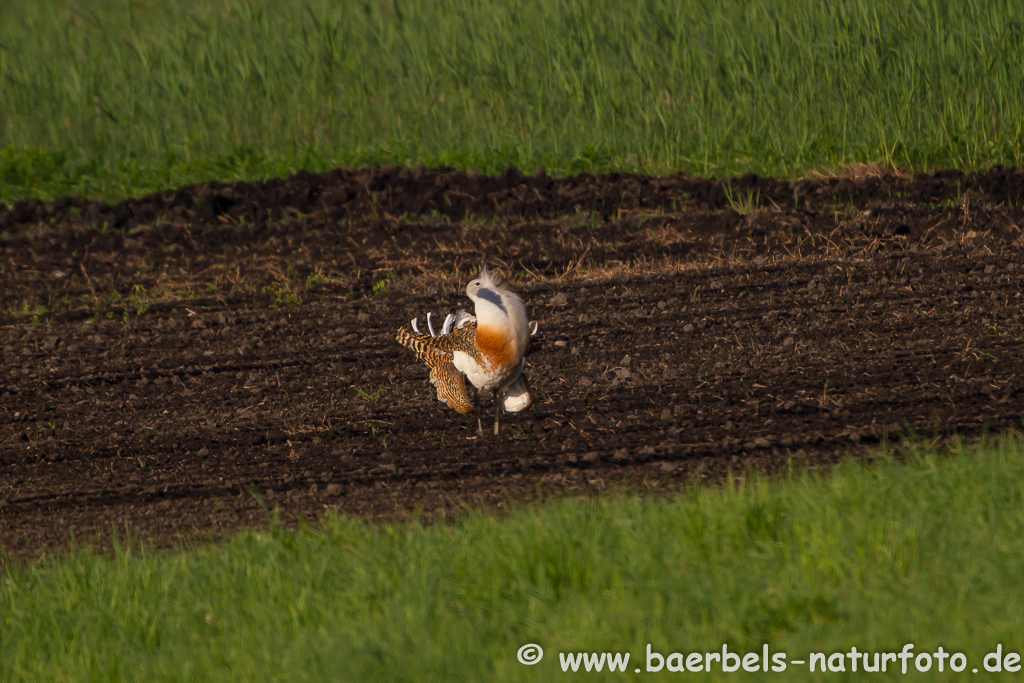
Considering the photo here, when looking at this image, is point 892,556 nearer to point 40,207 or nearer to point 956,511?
point 956,511

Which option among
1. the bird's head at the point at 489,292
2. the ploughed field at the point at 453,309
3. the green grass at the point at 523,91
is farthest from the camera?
the green grass at the point at 523,91

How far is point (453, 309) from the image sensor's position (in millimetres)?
7859

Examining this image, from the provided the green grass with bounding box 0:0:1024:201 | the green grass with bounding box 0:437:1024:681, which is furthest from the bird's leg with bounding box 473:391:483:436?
the green grass with bounding box 0:0:1024:201

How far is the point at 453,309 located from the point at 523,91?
397 cm

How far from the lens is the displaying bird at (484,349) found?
5.45 meters

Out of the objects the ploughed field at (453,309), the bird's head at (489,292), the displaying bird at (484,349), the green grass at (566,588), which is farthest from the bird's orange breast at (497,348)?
the green grass at (566,588)

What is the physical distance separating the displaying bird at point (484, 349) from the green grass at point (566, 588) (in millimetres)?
1051

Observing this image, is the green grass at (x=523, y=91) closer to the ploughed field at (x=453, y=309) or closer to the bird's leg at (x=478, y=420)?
the ploughed field at (x=453, y=309)

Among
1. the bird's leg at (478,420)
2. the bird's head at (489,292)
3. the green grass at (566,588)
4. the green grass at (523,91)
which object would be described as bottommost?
the green grass at (566,588)

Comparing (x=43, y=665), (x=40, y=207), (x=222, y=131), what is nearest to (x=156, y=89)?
(x=222, y=131)

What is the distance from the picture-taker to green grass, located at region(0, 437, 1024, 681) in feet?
11.3

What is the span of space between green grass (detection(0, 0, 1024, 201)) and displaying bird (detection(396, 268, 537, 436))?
15.4 feet

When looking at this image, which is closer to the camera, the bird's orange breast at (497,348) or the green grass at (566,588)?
the green grass at (566,588)

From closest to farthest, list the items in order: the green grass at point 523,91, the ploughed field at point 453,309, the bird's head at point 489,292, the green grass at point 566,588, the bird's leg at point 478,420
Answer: the green grass at point 566,588, the bird's head at point 489,292, the ploughed field at point 453,309, the bird's leg at point 478,420, the green grass at point 523,91
